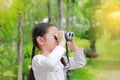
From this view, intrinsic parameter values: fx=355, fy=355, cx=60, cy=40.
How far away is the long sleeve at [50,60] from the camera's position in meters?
0.97

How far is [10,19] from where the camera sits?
3.09 meters

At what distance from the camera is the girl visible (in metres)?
0.98

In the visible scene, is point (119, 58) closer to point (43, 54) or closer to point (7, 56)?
point (7, 56)

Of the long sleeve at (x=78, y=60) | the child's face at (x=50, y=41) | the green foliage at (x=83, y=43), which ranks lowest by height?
the green foliage at (x=83, y=43)

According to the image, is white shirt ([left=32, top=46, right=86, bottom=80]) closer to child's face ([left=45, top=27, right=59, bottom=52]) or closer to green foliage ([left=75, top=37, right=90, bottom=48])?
child's face ([left=45, top=27, right=59, bottom=52])

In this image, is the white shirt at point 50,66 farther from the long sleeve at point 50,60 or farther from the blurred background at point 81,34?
the blurred background at point 81,34

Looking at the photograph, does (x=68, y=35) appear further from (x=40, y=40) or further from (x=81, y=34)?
(x=81, y=34)

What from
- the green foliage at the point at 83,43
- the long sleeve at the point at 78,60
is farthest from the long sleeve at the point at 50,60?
the green foliage at the point at 83,43

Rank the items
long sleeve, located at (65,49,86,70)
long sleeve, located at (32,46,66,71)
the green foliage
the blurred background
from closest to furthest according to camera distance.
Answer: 1. long sleeve, located at (32,46,66,71)
2. long sleeve, located at (65,49,86,70)
3. the blurred background
4. the green foliage

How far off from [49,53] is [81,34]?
3481 millimetres

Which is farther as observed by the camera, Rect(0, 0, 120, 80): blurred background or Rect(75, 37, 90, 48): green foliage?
Rect(75, 37, 90, 48): green foliage

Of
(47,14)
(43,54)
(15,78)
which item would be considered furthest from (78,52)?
(47,14)

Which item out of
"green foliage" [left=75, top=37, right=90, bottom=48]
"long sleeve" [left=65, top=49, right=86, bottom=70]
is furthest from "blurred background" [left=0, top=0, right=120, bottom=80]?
"long sleeve" [left=65, top=49, right=86, bottom=70]

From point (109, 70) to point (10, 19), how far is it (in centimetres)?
190
